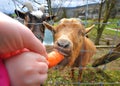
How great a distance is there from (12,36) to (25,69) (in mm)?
108

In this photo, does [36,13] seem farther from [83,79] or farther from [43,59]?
[43,59]

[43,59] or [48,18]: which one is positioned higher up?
[43,59]

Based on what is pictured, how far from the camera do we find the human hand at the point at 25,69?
73cm

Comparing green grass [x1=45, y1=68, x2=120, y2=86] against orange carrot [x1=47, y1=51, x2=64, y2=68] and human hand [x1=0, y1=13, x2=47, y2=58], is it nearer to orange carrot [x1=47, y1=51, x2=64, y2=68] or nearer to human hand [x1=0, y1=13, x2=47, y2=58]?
orange carrot [x1=47, y1=51, x2=64, y2=68]

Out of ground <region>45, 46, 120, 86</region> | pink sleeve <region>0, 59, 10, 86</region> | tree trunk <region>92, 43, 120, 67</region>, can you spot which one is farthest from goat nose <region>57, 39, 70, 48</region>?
pink sleeve <region>0, 59, 10, 86</region>

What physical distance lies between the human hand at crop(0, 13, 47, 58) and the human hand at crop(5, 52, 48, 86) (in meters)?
0.04

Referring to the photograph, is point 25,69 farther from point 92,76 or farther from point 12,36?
point 92,76

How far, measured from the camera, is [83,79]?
4.38m

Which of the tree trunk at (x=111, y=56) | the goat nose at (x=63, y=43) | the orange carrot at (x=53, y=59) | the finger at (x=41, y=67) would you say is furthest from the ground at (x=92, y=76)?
the finger at (x=41, y=67)

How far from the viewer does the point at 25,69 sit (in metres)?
0.73

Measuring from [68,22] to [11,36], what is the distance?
2.60 meters

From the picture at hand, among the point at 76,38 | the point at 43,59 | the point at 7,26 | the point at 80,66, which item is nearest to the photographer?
the point at 7,26

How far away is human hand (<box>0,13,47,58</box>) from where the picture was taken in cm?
66

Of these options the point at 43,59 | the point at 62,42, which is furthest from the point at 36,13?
the point at 43,59
